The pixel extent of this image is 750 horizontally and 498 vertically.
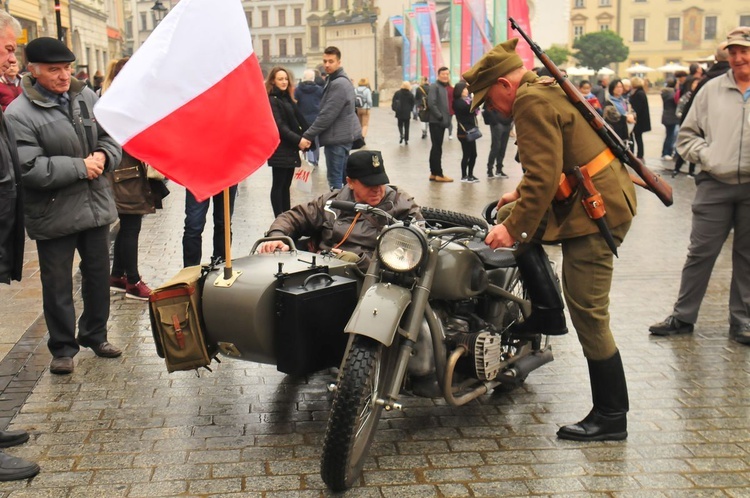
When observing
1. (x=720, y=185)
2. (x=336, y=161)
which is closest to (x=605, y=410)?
(x=720, y=185)

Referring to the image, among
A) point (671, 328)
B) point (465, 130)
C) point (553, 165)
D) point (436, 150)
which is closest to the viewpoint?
point (553, 165)

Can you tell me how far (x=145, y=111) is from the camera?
4.57 metres

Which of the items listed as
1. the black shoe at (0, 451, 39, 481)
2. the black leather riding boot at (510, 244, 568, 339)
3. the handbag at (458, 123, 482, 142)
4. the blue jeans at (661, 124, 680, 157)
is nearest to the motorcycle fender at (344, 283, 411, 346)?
the black leather riding boot at (510, 244, 568, 339)

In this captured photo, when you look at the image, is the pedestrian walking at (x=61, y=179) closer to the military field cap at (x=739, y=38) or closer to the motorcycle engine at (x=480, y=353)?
the motorcycle engine at (x=480, y=353)

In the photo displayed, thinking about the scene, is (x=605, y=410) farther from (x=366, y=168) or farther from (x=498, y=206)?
(x=366, y=168)

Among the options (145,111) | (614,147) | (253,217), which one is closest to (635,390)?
(614,147)

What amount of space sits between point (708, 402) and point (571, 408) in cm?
77

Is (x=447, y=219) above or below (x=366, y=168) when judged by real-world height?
below

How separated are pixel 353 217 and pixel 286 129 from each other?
5098 mm

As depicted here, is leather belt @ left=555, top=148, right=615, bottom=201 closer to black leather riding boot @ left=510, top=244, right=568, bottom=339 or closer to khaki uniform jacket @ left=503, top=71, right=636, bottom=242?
khaki uniform jacket @ left=503, top=71, right=636, bottom=242

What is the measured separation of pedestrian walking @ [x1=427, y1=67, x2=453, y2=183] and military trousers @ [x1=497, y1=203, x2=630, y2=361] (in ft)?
38.7

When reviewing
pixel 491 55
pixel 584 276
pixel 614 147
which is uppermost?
pixel 491 55

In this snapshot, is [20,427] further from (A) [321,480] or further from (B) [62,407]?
(A) [321,480]

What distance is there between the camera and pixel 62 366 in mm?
5684
